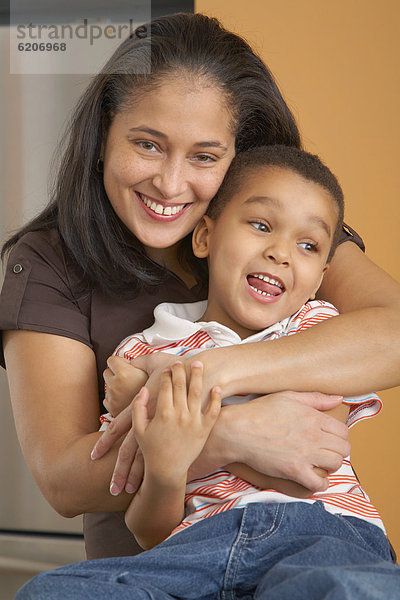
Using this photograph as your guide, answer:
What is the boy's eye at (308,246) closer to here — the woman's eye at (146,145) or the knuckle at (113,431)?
the woman's eye at (146,145)

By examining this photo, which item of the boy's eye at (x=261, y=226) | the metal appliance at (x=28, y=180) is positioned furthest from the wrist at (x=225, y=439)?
the metal appliance at (x=28, y=180)

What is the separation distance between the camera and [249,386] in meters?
1.19

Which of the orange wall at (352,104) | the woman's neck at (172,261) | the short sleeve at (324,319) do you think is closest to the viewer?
the short sleeve at (324,319)

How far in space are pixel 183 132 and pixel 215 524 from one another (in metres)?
0.71

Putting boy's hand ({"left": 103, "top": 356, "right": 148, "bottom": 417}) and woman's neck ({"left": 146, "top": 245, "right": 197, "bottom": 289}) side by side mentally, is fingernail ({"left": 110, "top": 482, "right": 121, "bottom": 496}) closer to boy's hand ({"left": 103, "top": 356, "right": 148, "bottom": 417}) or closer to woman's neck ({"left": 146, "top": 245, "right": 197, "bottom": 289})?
boy's hand ({"left": 103, "top": 356, "right": 148, "bottom": 417})

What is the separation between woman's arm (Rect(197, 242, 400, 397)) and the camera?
118 cm

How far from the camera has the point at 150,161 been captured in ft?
4.72

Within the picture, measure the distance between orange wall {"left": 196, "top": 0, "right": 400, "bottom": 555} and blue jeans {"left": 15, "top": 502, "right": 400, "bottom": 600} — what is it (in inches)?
65.2

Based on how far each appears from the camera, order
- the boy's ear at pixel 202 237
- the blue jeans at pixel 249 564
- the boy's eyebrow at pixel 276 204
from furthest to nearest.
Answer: the boy's ear at pixel 202 237 < the boy's eyebrow at pixel 276 204 < the blue jeans at pixel 249 564

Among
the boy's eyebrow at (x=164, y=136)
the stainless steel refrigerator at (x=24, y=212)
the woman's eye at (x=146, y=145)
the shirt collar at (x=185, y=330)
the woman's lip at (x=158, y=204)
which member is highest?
the boy's eyebrow at (x=164, y=136)

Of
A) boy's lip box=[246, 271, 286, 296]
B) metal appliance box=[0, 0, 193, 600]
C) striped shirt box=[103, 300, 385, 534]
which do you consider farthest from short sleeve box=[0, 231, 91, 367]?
metal appliance box=[0, 0, 193, 600]

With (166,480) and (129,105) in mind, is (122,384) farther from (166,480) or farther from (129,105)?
(129,105)

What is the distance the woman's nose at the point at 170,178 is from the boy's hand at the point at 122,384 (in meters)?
0.35

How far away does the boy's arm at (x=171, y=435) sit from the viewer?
1056 mm
